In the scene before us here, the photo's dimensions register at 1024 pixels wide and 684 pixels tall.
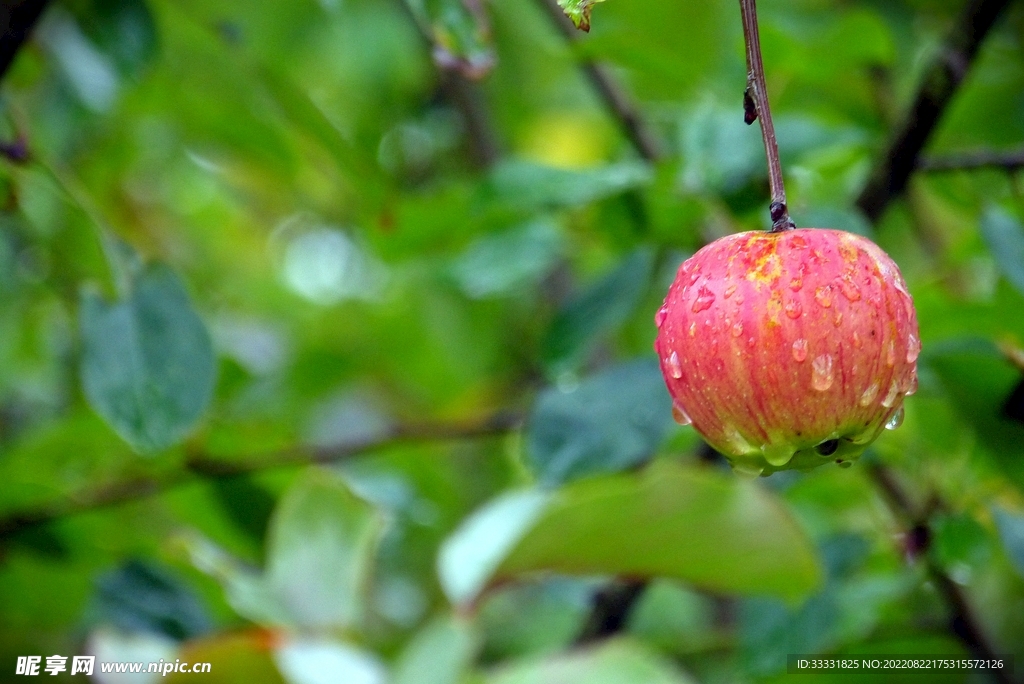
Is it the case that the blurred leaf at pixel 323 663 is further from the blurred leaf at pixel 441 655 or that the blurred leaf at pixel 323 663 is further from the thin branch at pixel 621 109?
the thin branch at pixel 621 109

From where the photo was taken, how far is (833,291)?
50 centimetres

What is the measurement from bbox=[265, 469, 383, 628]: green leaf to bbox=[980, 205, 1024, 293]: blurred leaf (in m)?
0.58

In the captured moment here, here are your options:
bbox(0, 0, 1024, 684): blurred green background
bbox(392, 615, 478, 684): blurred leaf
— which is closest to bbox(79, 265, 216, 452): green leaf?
bbox(0, 0, 1024, 684): blurred green background

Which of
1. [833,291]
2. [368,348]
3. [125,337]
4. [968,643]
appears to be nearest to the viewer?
[833,291]

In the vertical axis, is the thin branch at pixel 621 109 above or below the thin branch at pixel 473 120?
below

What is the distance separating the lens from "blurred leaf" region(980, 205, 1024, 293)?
2.49ft

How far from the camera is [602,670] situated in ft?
2.46

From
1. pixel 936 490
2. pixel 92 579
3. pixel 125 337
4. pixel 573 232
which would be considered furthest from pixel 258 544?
pixel 936 490

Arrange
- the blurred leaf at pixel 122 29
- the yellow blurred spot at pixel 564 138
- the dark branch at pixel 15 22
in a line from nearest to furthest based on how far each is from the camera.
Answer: the dark branch at pixel 15 22
the blurred leaf at pixel 122 29
the yellow blurred spot at pixel 564 138

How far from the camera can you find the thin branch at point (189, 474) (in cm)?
109

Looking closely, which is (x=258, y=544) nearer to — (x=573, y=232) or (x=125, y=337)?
(x=125, y=337)

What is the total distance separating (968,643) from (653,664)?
0.56 meters

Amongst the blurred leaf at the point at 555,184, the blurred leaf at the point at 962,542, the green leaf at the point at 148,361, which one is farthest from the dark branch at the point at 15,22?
the blurred leaf at the point at 962,542

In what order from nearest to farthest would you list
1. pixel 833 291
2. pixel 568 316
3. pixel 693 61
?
pixel 833 291, pixel 568 316, pixel 693 61
